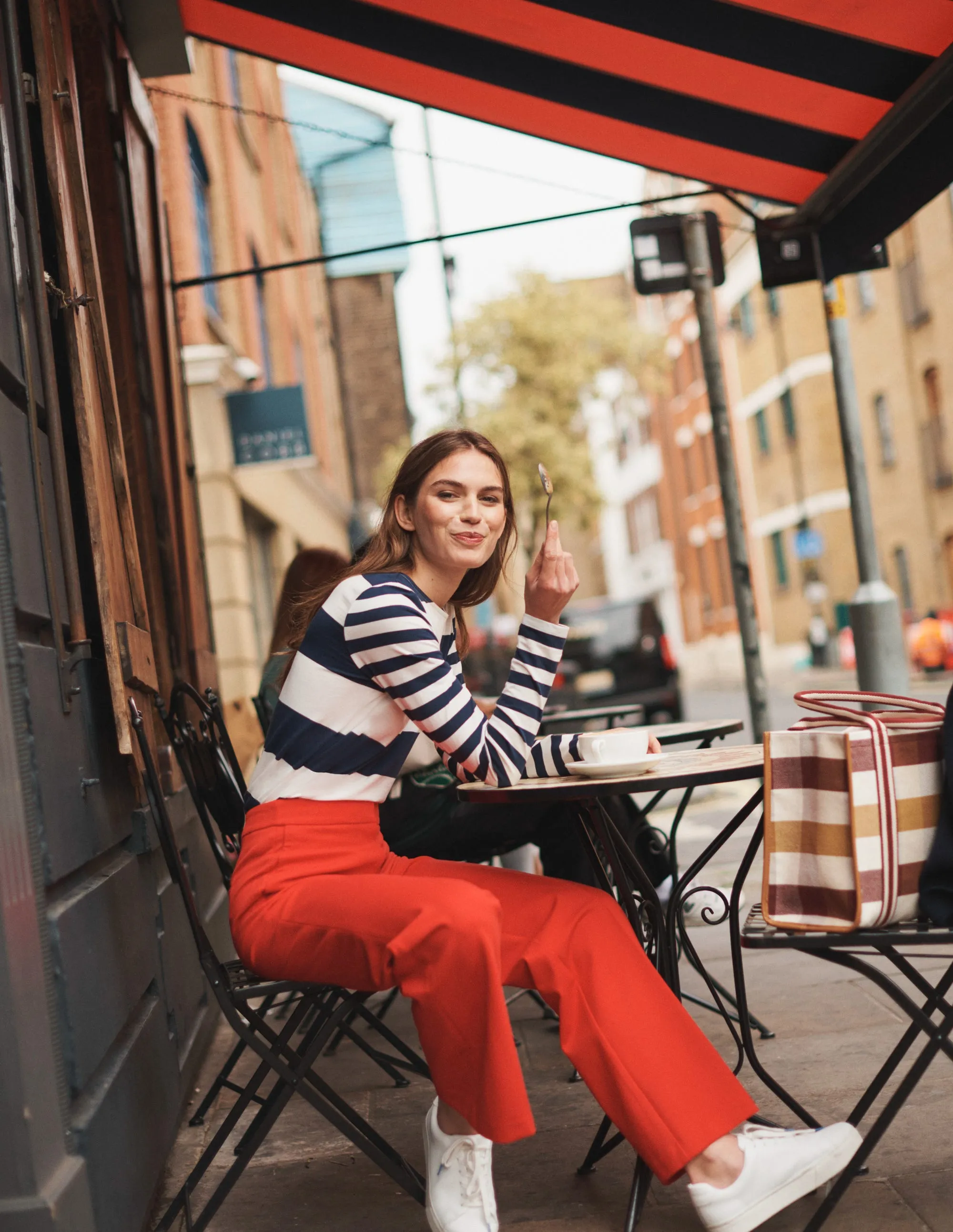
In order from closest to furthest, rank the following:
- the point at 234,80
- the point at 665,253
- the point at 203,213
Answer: the point at 665,253
the point at 203,213
the point at 234,80

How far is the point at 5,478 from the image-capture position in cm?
237

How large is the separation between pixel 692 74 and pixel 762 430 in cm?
3264

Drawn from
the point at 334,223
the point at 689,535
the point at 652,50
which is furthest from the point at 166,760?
the point at 689,535

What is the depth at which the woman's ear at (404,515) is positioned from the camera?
10.1 ft

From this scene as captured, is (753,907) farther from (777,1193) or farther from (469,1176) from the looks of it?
(469,1176)

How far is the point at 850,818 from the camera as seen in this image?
95.5 inches

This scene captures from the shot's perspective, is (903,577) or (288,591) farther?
(903,577)

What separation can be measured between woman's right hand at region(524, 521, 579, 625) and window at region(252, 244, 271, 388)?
564 inches

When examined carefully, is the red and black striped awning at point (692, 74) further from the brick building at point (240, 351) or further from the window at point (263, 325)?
the window at point (263, 325)

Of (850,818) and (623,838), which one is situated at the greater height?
(850,818)

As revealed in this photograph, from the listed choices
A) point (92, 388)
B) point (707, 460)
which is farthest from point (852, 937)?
point (707, 460)

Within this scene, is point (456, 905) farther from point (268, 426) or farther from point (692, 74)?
point (268, 426)

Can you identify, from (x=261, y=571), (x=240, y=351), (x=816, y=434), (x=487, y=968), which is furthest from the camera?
(x=816, y=434)

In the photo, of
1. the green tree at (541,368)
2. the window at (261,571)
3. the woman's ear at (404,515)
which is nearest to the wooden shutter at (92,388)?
→ the woman's ear at (404,515)
